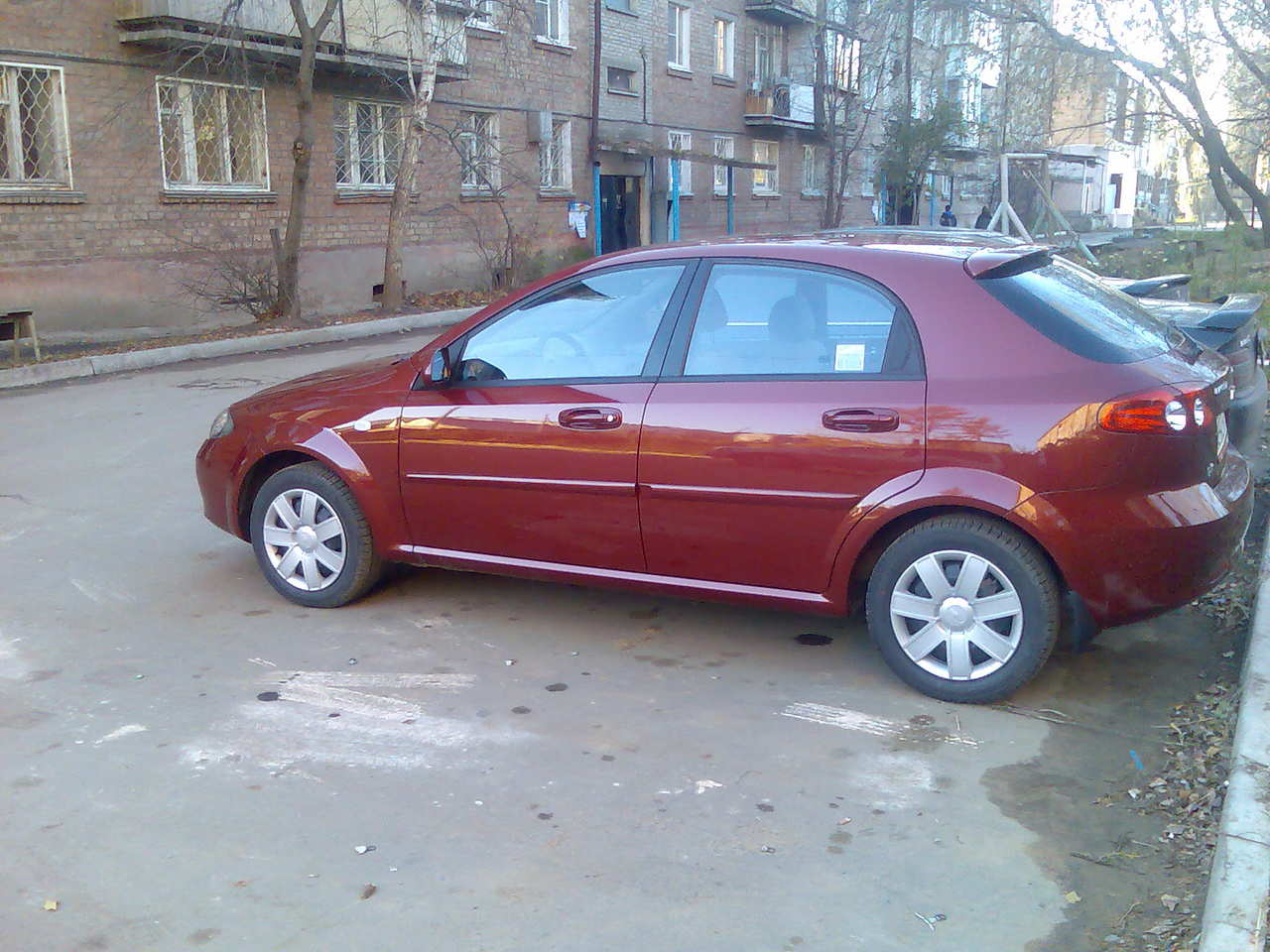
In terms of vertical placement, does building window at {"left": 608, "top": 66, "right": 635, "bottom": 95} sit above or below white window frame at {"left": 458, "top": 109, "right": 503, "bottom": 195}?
above

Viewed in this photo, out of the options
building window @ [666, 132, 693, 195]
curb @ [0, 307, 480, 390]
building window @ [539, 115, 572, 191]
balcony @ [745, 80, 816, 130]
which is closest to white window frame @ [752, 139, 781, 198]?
balcony @ [745, 80, 816, 130]

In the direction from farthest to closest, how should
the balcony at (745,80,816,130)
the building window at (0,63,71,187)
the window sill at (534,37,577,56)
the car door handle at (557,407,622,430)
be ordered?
the balcony at (745,80,816,130)
the window sill at (534,37,577,56)
the building window at (0,63,71,187)
the car door handle at (557,407,622,430)

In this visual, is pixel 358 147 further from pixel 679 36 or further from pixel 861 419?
pixel 861 419

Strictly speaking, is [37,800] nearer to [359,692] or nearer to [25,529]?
[359,692]

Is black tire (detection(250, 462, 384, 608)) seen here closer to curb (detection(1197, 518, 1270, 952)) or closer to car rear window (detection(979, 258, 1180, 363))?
car rear window (detection(979, 258, 1180, 363))

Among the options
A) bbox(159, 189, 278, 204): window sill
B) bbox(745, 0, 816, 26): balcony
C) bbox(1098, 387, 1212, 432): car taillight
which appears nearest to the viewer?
bbox(1098, 387, 1212, 432): car taillight

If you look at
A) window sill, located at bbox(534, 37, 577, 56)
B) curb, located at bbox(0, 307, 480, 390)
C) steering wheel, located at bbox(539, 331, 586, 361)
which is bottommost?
curb, located at bbox(0, 307, 480, 390)

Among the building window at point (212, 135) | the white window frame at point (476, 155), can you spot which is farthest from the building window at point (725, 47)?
the building window at point (212, 135)

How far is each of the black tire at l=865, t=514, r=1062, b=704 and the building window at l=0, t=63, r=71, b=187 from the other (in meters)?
14.6

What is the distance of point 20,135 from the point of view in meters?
15.9

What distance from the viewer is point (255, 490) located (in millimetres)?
5812

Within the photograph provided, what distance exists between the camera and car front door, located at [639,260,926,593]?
14.6 ft

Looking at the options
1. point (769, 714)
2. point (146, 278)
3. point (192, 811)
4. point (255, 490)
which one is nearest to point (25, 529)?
point (255, 490)

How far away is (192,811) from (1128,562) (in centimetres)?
309
